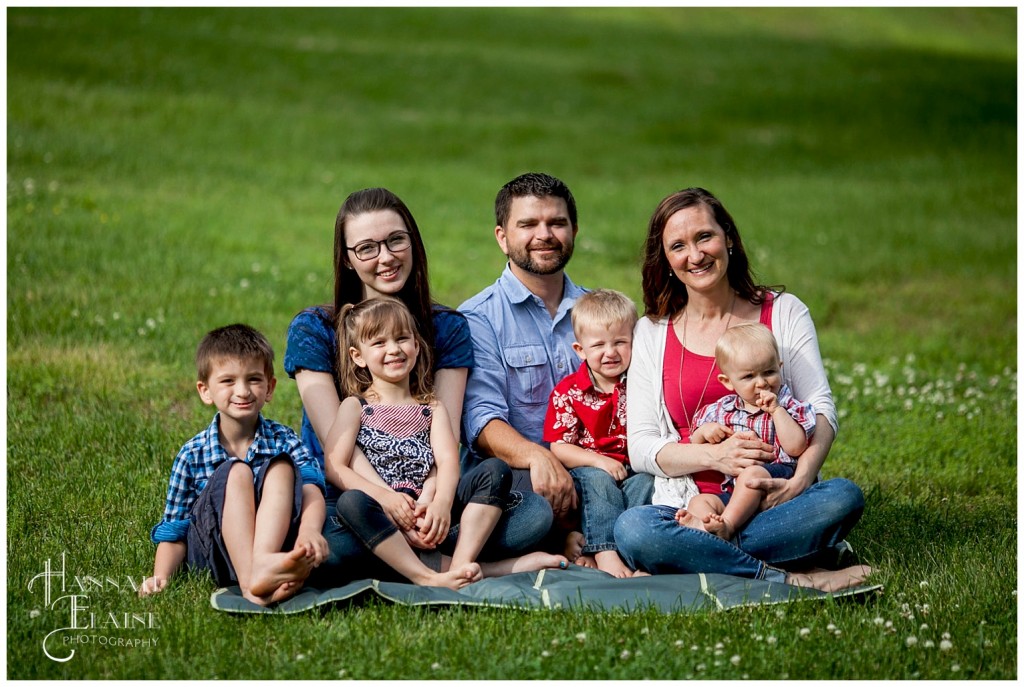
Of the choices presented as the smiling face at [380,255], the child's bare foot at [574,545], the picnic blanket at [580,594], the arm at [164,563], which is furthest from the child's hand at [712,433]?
the arm at [164,563]

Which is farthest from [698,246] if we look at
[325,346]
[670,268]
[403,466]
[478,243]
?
[478,243]

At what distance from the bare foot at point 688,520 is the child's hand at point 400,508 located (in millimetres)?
1181

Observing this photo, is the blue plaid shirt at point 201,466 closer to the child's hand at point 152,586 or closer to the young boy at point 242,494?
the young boy at point 242,494

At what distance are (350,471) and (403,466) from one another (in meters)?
0.25

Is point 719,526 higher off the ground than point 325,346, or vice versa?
point 325,346

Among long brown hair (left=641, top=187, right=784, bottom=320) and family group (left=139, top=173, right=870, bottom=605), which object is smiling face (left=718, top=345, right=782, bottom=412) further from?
long brown hair (left=641, top=187, right=784, bottom=320)

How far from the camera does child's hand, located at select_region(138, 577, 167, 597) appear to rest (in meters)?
5.04

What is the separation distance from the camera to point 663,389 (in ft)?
18.2

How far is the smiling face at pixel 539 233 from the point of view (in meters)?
5.86

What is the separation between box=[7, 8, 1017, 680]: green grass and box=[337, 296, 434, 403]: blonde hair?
115 centimetres

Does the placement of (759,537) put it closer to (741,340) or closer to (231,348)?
(741,340)

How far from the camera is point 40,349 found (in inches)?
352

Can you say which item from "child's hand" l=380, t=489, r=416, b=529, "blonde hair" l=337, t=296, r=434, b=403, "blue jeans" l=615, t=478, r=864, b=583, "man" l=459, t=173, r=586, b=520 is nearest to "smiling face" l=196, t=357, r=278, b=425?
"blonde hair" l=337, t=296, r=434, b=403

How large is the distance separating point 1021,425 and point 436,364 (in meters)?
4.43
